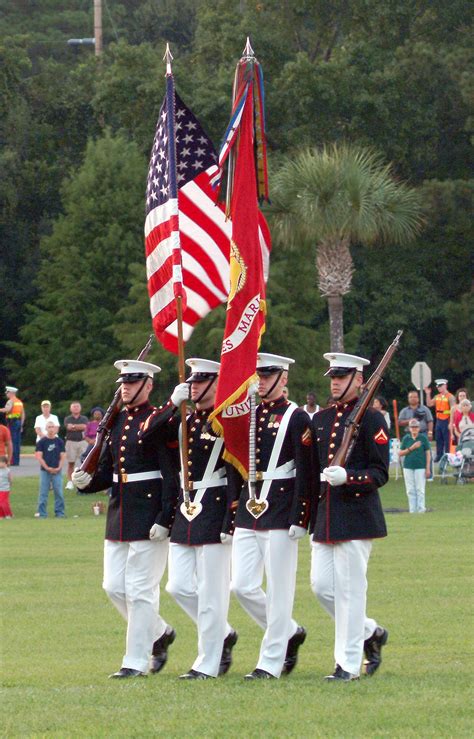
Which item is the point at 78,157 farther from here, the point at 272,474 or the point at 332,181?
the point at 272,474

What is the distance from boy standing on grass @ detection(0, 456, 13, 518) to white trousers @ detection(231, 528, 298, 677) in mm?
14346

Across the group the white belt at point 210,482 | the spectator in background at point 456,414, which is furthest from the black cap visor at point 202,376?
the spectator in background at point 456,414

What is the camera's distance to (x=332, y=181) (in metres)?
34.4

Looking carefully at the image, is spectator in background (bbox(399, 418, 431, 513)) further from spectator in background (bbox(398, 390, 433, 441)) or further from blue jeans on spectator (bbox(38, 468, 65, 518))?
blue jeans on spectator (bbox(38, 468, 65, 518))

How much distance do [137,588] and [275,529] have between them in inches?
39.4

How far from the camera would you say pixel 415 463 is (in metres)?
24.1

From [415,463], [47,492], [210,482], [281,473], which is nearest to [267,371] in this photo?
[281,473]

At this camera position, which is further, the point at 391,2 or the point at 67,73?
the point at 67,73

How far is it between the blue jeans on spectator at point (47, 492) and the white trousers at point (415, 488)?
570cm

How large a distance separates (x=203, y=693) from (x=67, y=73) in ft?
185

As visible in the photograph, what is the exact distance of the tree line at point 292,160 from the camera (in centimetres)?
5166

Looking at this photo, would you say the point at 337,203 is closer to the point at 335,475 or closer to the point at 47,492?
the point at 47,492

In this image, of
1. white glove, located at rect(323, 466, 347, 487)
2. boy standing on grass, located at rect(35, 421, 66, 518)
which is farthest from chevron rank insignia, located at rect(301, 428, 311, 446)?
boy standing on grass, located at rect(35, 421, 66, 518)

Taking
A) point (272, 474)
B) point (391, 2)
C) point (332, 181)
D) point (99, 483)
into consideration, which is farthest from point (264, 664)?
point (391, 2)
